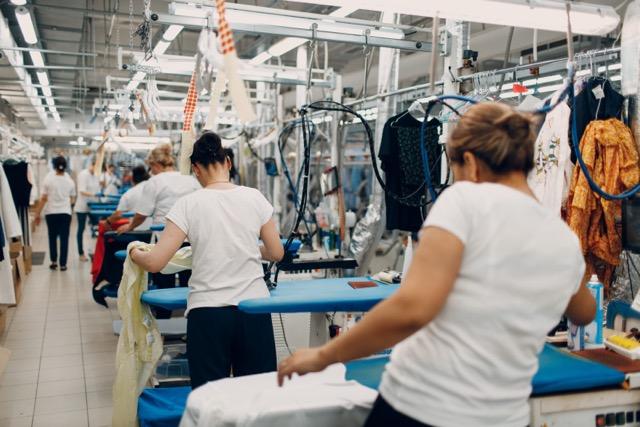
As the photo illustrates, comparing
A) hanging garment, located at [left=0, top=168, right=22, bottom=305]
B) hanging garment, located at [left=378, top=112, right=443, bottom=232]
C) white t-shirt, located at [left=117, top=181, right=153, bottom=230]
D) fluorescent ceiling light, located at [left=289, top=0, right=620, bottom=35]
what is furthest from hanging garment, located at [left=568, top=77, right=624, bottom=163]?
white t-shirt, located at [left=117, top=181, right=153, bottom=230]

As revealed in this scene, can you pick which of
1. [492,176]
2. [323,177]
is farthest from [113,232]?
[492,176]

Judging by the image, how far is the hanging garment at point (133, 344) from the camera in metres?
2.78

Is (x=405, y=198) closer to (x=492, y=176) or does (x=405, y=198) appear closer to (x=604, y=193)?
(x=604, y=193)

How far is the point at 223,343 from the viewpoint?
94.3 inches

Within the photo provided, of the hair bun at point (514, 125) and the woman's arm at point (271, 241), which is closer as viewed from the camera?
the hair bun at point (514, 125)

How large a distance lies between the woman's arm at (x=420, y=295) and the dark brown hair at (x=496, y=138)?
236 mm

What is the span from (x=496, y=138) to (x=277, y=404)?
2.92ft

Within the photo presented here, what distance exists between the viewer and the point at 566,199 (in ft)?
9.53

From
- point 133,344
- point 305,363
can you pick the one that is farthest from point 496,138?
point 133,344

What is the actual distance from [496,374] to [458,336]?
0.12m

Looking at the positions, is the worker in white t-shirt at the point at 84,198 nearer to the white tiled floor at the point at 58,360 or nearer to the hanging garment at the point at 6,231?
the white tiled floor at the point at 58,360

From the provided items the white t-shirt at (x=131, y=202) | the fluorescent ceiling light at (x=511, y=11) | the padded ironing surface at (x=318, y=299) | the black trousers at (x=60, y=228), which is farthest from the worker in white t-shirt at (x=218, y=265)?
the black trousers at (x=60, y=228)

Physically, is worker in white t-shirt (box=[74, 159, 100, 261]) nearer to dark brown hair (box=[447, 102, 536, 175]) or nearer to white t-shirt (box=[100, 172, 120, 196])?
white t-shirt (box=[100, 172, 120, 196])

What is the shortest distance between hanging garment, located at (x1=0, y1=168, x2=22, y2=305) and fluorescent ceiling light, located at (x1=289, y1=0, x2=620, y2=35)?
9.93 ft
